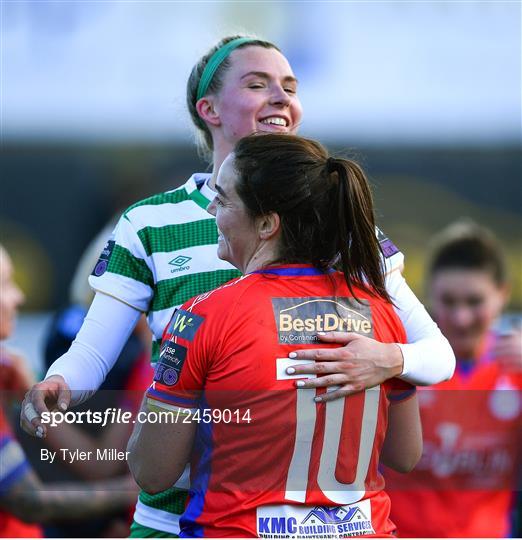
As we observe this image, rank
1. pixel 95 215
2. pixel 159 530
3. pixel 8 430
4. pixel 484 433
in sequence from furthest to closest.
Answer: pixel 95 215
pixel 484 433
pixel 8 430
pixel 159 530

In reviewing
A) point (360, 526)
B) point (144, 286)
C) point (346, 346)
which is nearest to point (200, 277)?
point (144, 286)

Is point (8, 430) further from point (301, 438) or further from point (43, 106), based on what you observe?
point (43, 106)

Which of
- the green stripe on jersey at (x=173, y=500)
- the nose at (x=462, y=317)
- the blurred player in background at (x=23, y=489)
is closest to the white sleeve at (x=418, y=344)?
the green stripe on jersey at (x=173, y=500)

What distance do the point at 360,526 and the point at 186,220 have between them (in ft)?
2.60

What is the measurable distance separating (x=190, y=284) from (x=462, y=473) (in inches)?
60.0

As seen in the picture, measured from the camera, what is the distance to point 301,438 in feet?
5.30

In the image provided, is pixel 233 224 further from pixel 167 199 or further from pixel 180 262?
pixel 167 199

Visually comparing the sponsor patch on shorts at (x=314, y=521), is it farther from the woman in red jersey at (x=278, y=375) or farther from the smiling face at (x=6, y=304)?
the smiling face at (x=6, y=304)

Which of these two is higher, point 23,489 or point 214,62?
point 214,62

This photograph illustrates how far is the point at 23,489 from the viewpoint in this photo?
2.55 metres

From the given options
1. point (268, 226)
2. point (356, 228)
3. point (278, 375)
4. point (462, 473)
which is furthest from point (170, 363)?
point (462, 473)

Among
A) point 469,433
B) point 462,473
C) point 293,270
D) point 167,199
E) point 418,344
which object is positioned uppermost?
point 167,199

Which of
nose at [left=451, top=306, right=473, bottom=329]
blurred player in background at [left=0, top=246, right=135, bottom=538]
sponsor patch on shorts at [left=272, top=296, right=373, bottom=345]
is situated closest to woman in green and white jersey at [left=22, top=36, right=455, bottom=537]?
sponsor patch on shorts at [left=272, top=296, right=373, bottom=345]

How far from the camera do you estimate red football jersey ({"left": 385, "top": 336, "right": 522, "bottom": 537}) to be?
3143 mm
